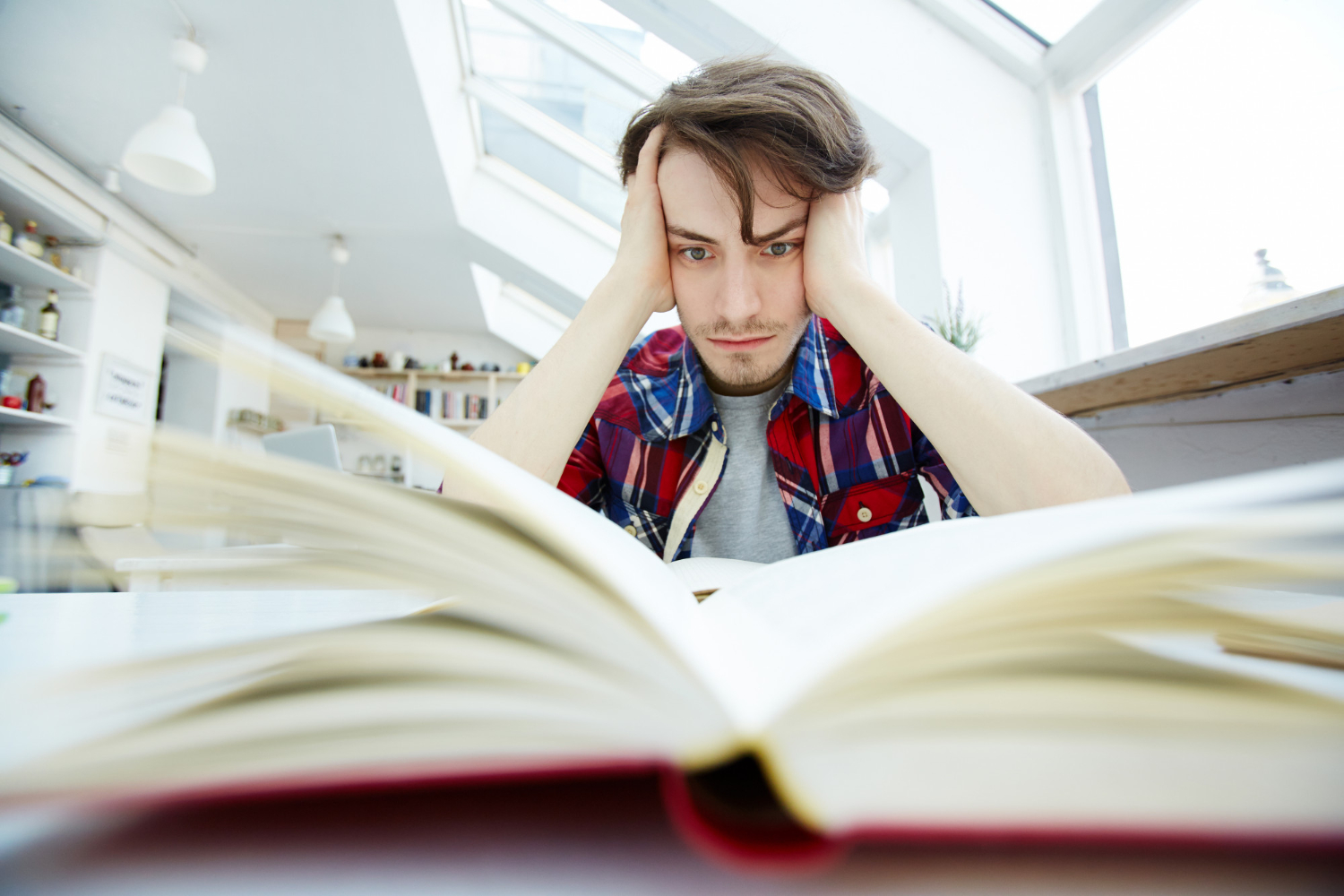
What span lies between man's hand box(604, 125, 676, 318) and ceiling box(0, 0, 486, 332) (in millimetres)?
1954

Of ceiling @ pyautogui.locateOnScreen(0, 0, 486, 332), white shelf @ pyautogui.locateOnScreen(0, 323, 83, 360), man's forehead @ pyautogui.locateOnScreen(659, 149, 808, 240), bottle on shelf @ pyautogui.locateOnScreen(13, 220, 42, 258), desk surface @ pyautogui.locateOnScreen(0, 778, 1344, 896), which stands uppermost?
ceiling @ pyautogui.locateOnScreen(0, 0, 486, 332)

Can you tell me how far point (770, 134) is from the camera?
2.41 ft

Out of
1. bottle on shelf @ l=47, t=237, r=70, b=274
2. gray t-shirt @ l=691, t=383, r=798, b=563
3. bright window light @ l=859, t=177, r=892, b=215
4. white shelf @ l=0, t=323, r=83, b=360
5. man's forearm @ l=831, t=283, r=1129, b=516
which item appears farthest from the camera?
bottle on shelf @ l=47, t=237, r=70, b=274

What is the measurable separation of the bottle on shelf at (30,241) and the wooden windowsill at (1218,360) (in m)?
4.23

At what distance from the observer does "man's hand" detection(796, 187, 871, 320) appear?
0.71 metres

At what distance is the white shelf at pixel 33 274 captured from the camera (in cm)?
287

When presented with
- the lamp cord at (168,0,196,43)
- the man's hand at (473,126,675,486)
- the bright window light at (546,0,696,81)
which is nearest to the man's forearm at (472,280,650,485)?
the man's hand at (473,126,675,486)

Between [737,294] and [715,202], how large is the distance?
110mm

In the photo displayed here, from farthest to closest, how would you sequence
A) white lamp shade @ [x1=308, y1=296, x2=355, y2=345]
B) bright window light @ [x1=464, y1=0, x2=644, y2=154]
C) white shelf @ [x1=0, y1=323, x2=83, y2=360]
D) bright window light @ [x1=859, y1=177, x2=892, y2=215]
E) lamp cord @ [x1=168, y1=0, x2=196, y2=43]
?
white lamp shade @ [x1=308, y1=296, x2=355, y2=345], bright window light @ [x1=464, y1=0, x2=644, y2=154], white shelf @ [x1=0, y1=323, x2=83, y2=360], bright window light @ [x1=859, y1=177, x2=892, y2=215], lamp cord @ [x1=168, y1=0, x2=196, y2=43]

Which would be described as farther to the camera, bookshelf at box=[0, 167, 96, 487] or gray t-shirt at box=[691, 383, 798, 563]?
bookshelf at box=[0, 167, 96, 487]

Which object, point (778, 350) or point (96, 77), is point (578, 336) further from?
point (96, 77)

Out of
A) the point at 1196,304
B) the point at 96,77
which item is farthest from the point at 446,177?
the point at 1196,304

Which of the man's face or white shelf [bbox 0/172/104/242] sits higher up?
white shelf [bbox 0/172/104/242]

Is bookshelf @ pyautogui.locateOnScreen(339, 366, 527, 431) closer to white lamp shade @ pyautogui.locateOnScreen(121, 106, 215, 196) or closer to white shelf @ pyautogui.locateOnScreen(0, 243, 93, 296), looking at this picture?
white shelf @ pyautogui.locateOnScreen(0, 243, 93, 296)
